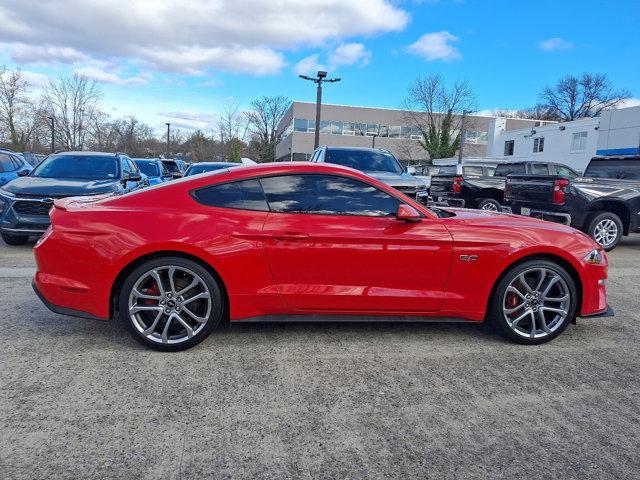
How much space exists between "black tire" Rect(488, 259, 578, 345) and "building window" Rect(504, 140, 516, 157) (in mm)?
39949

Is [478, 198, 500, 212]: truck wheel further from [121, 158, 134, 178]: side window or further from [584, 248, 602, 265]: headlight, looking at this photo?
[121, 158, 134, 178]: side window

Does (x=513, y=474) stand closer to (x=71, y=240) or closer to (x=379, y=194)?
(x=379, y=194)

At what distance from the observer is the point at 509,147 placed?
4062 cm

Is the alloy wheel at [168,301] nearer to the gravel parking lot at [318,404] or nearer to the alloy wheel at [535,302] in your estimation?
the gravel parking lot at [318,404]

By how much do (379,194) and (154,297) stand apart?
195 centimetres

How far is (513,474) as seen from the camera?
2.16 meters

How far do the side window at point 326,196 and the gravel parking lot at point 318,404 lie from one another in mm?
1114

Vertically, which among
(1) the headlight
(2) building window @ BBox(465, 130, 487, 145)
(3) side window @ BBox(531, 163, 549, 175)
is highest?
(2) building window @ BBox(465, 130, 487, 145)

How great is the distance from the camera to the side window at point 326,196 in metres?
3.49

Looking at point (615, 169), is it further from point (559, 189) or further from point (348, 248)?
point (348, 248)

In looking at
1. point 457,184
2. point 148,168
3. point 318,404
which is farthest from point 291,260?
point 148,168

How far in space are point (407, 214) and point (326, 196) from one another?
66 centimetres

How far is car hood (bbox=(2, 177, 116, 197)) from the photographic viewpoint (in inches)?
275

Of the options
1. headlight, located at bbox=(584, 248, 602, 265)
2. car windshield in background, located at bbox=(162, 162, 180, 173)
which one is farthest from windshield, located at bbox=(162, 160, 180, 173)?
headlight, located at bbox=(584, 248, 602, 265)
